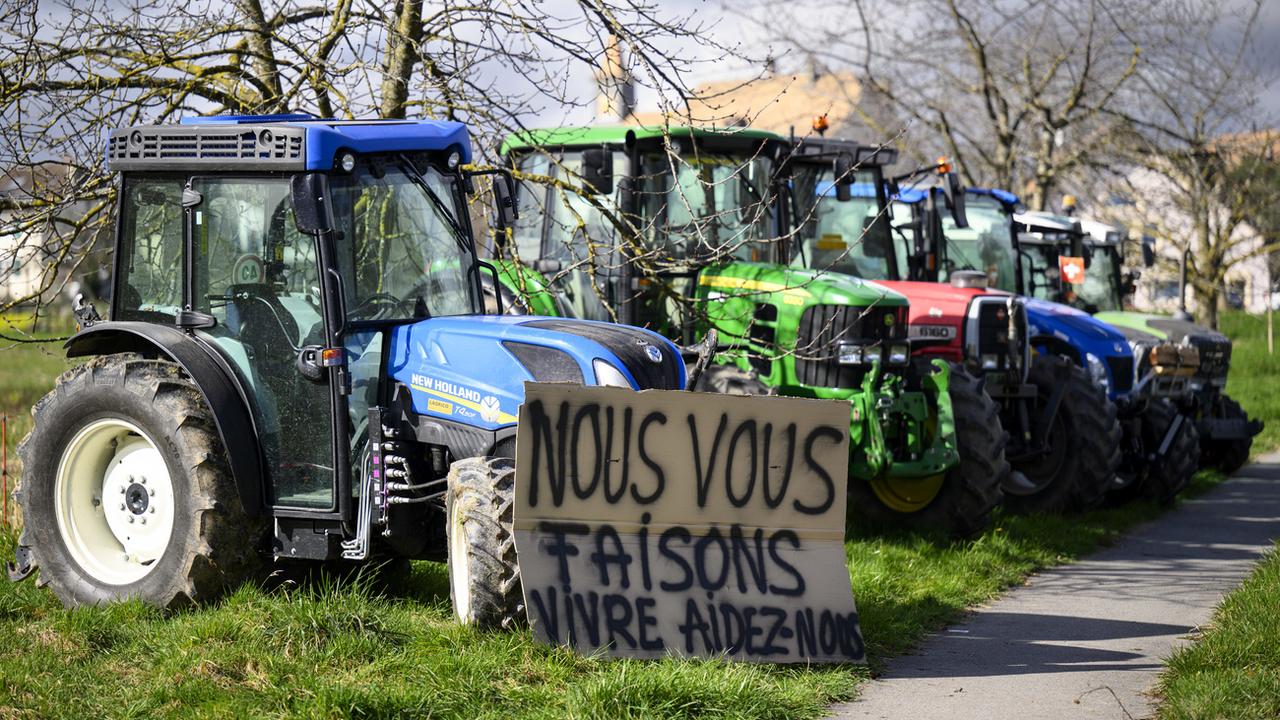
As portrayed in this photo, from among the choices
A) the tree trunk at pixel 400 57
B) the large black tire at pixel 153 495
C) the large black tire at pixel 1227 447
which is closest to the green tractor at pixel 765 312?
the tree trunk at pixel 400 57

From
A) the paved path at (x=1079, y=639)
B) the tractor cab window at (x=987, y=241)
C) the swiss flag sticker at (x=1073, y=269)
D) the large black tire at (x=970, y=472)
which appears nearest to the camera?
the paved path at (x=1079, y=639)

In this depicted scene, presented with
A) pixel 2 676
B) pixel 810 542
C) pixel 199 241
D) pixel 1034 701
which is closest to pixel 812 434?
pixel 810 542

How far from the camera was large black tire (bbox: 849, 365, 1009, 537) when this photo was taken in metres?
10.0

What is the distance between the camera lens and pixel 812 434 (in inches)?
252

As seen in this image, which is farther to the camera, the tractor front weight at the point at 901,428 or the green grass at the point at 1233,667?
the tractor front weight at the point at 901,428

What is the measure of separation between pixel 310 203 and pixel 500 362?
3.44ft

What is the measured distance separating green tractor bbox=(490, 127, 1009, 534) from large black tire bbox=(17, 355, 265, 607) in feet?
11.0

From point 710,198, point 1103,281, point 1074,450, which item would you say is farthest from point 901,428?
point 1103,281

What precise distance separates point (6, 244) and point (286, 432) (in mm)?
4206

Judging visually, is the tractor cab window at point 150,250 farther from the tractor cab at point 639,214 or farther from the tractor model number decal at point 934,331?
the tractor model number decal at point 934,331

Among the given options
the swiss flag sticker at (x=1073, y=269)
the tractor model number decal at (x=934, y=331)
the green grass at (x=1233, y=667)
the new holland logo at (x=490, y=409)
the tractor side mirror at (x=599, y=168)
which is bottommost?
the green grass at (x=1233, y=667)

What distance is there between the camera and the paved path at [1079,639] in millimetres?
5938

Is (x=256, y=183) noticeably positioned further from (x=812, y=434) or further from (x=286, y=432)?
(x=812, y=434)

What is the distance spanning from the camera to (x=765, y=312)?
1052 centimetres
